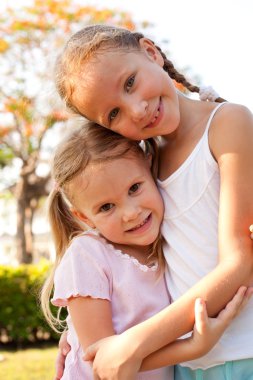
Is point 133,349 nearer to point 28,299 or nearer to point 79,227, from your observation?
point 79,227

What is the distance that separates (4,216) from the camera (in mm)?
41156

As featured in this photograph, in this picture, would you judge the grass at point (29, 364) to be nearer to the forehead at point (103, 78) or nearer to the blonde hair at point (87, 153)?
the blonde hair at point (87, 153)

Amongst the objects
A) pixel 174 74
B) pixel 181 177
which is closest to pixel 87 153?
pixel 181 177

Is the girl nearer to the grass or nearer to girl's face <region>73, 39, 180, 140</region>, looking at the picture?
girl's face <region>73, 39, 180, 140</region>

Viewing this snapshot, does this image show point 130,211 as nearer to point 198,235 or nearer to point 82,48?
point 198,235

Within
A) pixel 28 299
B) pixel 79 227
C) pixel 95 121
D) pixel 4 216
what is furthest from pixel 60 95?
pixel 4 216

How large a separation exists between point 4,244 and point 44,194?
33.7 m

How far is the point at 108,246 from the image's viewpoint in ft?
8.62

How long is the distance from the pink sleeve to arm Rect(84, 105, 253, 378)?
271 millimetres

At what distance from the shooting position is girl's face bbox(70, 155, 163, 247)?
8.23 feet

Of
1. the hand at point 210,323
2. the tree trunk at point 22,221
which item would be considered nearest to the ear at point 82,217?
the hand at point 210,323

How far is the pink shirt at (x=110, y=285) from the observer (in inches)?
97.9

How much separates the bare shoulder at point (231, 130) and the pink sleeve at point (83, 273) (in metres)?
0.59

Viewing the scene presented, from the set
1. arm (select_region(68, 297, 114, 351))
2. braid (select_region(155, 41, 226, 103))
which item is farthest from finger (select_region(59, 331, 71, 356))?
braid (select_region(155, 41, 226, 103))
